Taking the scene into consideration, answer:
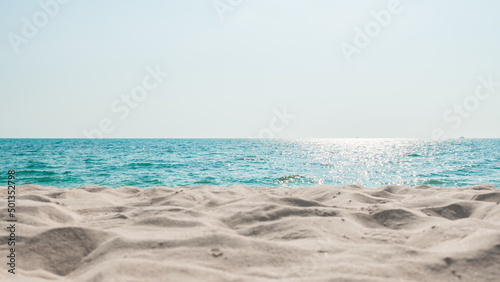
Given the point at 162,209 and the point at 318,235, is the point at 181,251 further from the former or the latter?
the point at 162,209

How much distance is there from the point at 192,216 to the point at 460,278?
6.99 ft

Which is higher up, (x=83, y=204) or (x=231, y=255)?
(x=83, y=204)

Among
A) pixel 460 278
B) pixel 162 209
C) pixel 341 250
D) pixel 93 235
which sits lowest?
pixel 460 278

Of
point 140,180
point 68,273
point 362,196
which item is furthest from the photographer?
point 140,180

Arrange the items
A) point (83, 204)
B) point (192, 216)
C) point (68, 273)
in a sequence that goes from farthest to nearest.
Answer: point (83, 204), point (192, 216), point (68, 273)

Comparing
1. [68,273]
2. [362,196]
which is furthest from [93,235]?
[362,196]

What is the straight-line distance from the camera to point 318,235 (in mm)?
2391

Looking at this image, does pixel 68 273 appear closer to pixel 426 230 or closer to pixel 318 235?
pixel 318 235

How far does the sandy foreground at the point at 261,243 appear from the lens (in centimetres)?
180

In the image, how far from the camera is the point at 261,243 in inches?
85.2

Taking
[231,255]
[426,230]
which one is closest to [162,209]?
[231,255]

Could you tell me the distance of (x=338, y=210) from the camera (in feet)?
10.2

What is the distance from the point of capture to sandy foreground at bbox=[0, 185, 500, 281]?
5.91 feet

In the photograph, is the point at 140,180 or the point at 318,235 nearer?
the point at 318,235
